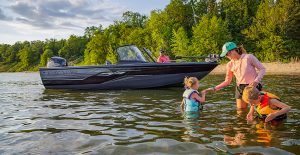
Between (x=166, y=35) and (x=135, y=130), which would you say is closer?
(x=135, y=130)

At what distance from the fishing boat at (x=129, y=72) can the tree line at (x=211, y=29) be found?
31.3 metres

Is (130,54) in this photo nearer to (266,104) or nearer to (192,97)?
(192,97)

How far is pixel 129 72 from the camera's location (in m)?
13.9

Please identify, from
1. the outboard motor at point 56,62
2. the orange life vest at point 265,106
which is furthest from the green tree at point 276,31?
the orange life vest at point 265,106

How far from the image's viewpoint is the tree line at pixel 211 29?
48.1 metres

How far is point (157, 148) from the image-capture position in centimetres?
445

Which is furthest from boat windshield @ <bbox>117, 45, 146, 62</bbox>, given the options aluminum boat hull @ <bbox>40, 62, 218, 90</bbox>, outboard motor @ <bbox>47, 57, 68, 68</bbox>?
outboard motor @ <bbox>47, 57, 68, 68</bbox>

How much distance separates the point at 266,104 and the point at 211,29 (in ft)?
162

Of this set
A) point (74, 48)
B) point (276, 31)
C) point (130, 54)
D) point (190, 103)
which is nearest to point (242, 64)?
point (190, 103)

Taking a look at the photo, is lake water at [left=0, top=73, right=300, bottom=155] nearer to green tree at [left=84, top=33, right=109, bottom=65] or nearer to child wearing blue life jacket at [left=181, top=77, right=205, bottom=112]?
child wearing blue life jacket at [left=181, top=77, right=205, bottom=112]

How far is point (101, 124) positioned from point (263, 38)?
4991 centimetres

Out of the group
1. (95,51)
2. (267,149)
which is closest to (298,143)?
(267,149)

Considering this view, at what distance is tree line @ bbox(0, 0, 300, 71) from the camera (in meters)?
48.1

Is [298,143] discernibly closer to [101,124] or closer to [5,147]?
[101,124]
